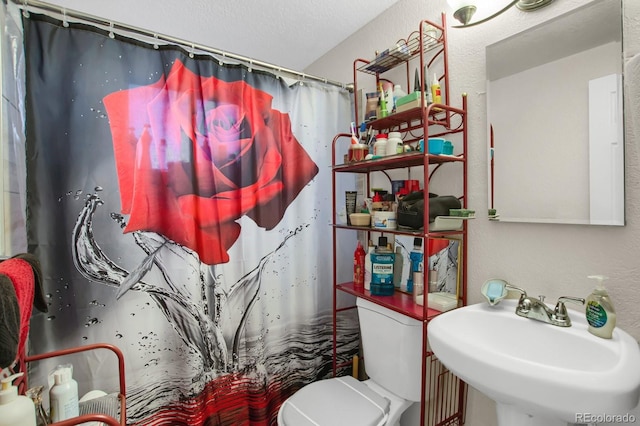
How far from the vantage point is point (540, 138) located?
1.05m

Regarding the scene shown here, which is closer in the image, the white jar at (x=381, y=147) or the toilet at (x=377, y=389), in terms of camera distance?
the toilet at (x=377, y=389)

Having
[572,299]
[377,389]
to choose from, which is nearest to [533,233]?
[572,299]

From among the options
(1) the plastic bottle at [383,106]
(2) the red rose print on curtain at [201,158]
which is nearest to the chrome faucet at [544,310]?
(1) the plastic bottle at [383,106]

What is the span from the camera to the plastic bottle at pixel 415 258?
1.34 m

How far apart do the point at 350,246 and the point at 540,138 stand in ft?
3.72

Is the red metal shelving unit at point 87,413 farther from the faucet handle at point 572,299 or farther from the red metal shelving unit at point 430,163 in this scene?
the faucet handle at point 572,299

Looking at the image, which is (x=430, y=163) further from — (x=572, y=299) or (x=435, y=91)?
(x=572, y=299)

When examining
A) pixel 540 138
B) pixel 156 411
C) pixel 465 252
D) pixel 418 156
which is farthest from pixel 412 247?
pixel 156 411

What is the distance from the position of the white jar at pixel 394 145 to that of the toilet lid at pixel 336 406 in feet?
3.55

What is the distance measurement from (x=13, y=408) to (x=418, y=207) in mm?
1249

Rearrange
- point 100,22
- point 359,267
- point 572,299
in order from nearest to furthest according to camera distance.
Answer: point 572,299 → point 100,22 → point 359,267

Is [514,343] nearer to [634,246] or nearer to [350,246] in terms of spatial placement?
[634,246]

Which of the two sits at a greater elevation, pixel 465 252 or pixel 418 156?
pixel 418 156

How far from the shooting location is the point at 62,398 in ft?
2.71
